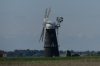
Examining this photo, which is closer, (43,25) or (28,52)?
(43,25)

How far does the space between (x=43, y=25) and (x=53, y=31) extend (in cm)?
298

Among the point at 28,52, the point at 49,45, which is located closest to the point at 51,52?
the point at 49,45

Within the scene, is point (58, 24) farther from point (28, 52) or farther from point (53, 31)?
point (28, 52)

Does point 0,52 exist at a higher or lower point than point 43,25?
lower

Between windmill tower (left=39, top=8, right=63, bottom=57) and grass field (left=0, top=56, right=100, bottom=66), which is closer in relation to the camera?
grass field (left=0, top=56, right=100, bottom=66)

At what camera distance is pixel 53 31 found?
74.4 meters

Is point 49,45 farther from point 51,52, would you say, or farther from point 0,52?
point 0,52

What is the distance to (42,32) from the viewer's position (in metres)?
77.8

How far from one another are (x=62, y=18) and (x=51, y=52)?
6811 millimetres

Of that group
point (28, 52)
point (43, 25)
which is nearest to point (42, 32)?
point (43, 25)

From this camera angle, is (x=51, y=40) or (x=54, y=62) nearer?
(x=54, y=62)

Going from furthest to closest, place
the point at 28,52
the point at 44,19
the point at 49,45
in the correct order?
the point at 28,52 < the point at 44,19 < the point at 49,45

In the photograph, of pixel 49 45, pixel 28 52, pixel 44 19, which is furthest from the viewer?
pixel 28 52

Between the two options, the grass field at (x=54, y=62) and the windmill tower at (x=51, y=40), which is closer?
the grass field at (x=54, y=62)
